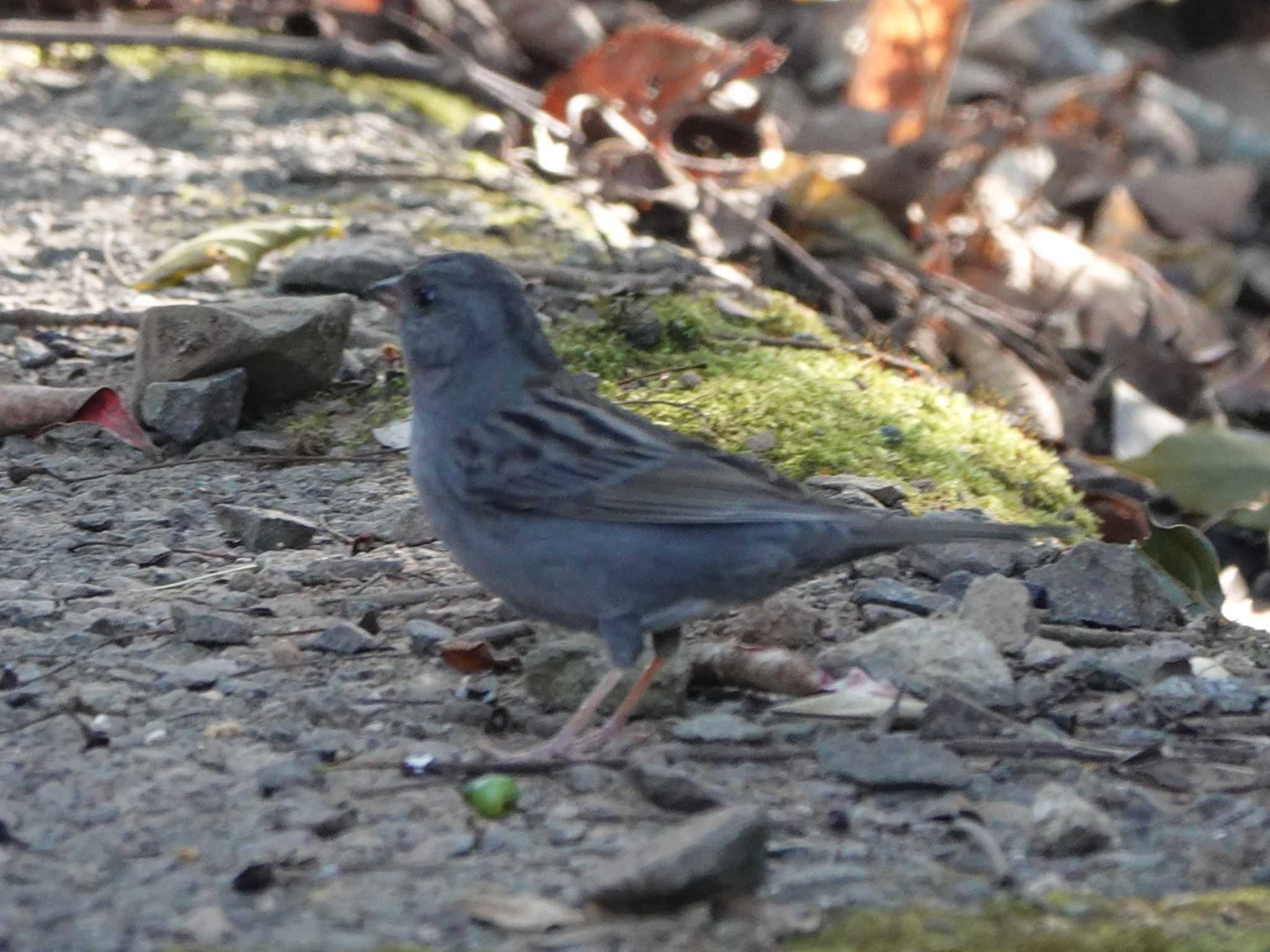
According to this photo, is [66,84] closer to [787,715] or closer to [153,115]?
[153,115]

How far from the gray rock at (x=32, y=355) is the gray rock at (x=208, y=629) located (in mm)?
1777

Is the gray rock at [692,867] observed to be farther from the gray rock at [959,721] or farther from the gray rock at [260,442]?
the gray rock at [260,442]

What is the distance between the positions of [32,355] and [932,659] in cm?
295

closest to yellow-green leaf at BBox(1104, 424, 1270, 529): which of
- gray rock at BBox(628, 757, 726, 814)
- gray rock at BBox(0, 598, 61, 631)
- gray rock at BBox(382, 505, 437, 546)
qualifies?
gray rock at BBox(382, 505, 437, 546)

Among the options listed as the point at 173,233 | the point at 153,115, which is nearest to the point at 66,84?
the point at 153,115

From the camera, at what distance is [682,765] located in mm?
3281

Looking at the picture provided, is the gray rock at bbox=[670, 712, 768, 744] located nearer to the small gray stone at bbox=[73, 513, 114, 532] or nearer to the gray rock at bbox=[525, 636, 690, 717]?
the gray rock at bbox=[525, 636, 690, 717]

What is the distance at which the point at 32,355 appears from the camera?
5.30m

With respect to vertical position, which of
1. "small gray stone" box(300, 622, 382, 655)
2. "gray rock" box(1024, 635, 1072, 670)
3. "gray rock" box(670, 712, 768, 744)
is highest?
"gray rock" box(1024, 635, 1072, 670)

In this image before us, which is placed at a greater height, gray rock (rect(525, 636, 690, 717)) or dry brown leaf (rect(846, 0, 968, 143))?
dry brown leaf (rect(846, 0, 968, 143))

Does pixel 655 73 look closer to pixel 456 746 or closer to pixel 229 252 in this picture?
pixel 229 252

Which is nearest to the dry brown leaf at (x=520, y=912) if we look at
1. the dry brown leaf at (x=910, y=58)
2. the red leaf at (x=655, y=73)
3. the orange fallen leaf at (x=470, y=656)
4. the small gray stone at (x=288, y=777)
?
the small gray stone at (x=288, y=777)

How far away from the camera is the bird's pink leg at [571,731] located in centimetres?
326

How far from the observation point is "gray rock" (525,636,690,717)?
3.58 meters
